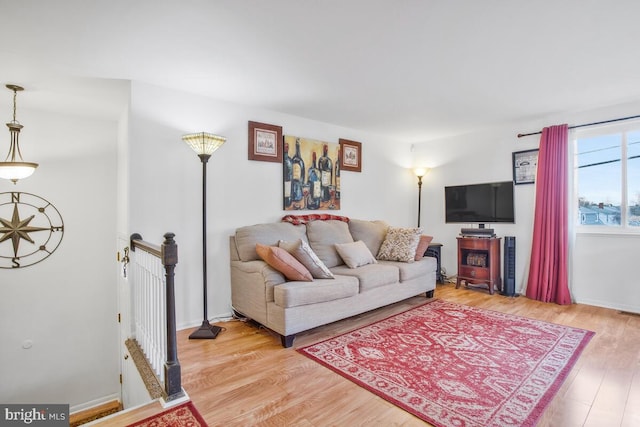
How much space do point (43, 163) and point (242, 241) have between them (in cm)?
245

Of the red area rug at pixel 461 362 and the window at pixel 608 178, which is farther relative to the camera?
the window at pixel 608 178

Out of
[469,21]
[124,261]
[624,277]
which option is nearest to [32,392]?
[124,261]

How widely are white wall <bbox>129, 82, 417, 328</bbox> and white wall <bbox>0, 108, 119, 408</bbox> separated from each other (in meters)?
1.42

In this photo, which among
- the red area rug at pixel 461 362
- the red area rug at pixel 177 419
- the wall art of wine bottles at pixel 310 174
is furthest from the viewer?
the wall art of wine bottles at pixel 310 174

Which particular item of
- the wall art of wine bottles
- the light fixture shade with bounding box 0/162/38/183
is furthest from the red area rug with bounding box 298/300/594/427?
the light fixture shade with bounding box 0/162/38/183

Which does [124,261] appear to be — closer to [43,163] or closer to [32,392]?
[43,163]

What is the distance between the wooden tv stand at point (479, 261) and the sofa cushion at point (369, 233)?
3.90 ft

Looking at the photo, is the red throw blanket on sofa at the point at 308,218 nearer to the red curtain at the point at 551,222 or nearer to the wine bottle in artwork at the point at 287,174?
the wine bottle in artwork at the point at 287,174

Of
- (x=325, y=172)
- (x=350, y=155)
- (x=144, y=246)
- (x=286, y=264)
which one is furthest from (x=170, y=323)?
(x=350, y=155)

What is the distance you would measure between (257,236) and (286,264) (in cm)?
62

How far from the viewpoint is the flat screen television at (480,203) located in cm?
430

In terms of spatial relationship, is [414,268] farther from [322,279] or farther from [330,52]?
[330,52]

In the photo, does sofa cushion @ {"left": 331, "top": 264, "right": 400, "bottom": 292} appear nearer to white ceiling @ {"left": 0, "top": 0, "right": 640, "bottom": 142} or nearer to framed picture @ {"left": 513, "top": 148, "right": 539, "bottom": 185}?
white ceiling @ {"left": 0, "top": 0, "right": 640, "bottom": 142}

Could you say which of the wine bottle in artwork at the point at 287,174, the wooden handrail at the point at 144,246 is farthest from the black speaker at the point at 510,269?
the wooden handrail at the point at 144,246
